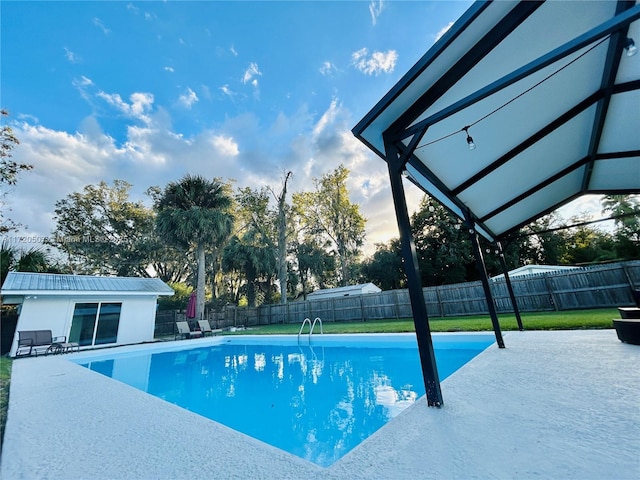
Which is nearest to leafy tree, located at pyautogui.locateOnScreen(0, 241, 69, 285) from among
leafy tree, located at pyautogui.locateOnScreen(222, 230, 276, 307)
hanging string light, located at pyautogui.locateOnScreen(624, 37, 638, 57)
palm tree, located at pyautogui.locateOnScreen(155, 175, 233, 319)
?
palm tree, located at pyautogui.locateOnScreen(155, 175, 233, 319)

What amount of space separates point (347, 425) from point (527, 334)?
17.5 ft

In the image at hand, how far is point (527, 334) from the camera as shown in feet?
19.8

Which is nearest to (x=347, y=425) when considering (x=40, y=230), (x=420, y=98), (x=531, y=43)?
(x=420, y=98)

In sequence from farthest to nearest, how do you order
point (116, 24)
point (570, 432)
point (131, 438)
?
point (116, 24), point (131, 438), point (570, 432)

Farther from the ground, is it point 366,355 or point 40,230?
point 40,230

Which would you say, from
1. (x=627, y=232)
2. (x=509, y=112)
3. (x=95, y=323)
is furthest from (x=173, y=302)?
(x=627, y=232)

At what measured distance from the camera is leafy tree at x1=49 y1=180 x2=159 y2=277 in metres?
20.0

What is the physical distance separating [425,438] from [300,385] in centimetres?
381

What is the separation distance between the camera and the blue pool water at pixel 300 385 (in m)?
3.13

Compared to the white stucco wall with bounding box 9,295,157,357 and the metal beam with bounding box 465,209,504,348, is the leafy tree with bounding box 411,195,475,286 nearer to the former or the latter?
the metal beam with bounding box 465,209,504,348

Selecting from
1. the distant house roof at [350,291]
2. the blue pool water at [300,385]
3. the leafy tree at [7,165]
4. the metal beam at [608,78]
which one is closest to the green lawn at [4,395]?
the blue pool water at [300,385]

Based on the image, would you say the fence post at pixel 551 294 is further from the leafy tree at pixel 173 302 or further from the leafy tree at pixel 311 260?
the leafy tree at pixel 173 302

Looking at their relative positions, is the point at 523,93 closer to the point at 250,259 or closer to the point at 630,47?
the point at 630,47

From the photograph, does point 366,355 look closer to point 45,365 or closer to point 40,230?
point 45,365
